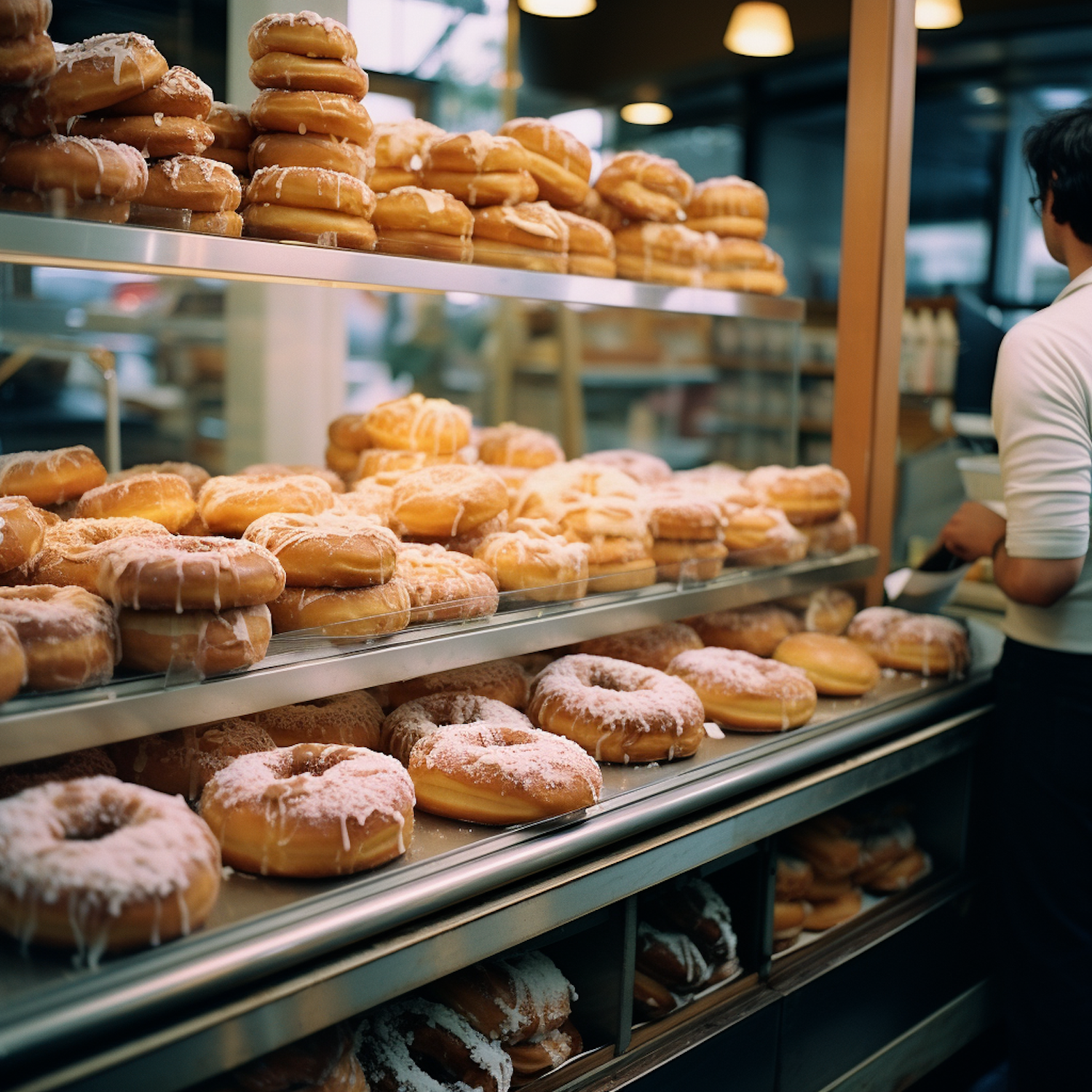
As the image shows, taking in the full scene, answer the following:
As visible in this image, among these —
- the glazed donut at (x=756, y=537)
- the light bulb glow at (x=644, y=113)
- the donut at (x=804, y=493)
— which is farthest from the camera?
the light bulb glow at (x=644, y=113)

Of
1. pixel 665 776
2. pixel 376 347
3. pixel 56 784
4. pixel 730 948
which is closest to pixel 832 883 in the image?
pixel 730 948

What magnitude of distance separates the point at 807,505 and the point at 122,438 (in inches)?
156

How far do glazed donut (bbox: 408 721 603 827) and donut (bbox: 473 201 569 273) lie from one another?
3.32 ft

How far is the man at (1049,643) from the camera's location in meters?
2.08

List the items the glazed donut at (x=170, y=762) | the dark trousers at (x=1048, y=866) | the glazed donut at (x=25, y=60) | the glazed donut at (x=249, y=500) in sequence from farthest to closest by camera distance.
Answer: the dark trousers at (x=1048, y=866), the glazed donut at (x=249, y=500), the glazed donut at (x=170, y=762), the glazed donut at (x=25, y=60)

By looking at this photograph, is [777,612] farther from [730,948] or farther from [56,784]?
[56,784]

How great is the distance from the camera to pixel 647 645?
237cm

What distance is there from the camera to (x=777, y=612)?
2643 millimetres

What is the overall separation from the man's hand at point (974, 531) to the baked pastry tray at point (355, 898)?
2.11 feet

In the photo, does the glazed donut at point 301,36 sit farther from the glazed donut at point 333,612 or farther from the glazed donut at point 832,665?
the glazed donut at point 832,665

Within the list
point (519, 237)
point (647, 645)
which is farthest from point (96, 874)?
point (519, 237)

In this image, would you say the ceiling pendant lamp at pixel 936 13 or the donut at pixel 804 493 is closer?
the donut at pixel 804 493

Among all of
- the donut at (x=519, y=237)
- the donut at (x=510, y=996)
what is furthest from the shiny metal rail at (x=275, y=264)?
the donut at (x=510, y=996)

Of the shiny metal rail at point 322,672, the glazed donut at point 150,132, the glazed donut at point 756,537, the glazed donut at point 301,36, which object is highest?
the glazed donut at point 301,36
